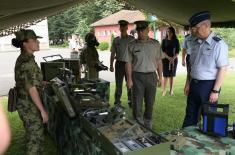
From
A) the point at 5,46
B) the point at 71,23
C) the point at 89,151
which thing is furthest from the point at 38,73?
the point at 71,23

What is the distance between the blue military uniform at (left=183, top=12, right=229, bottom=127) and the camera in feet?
11.4

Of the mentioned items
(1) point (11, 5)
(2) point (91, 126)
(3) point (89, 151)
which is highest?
(1) point (11, 5)

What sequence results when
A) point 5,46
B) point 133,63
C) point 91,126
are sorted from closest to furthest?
point 91,126, point 133,63, point 5,46

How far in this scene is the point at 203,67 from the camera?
357cm

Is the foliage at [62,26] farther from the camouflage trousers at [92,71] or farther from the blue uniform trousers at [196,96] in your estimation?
the blue uniform trousers at [196,96]

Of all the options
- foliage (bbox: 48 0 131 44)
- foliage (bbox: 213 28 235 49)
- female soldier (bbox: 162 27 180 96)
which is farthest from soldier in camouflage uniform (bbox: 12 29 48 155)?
foliage (bbox: 48 0 131 44)

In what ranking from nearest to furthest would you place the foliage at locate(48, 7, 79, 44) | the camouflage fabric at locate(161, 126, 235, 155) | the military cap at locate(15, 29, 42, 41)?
1. the camouflage fabric at locate(161, 126, 235, 155)
2. the military cap at locate(15, 29, 42, 41)
3. the foliage at locate(48, 7, 79, 44)

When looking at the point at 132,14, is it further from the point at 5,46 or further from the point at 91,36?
the point at 91,36

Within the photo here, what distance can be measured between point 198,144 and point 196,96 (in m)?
1.13

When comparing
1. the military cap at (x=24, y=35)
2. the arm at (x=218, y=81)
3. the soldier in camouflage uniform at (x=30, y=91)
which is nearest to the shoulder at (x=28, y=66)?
the soldier in camouflage uniform at (x=30, y=91)

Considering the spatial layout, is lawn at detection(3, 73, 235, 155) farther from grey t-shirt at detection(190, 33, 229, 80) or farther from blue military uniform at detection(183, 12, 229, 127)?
grey t-shirt at detection(190, 33, 229, 80)

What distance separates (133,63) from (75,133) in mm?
2046

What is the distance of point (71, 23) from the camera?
51719mm

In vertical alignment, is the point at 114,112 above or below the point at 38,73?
below
